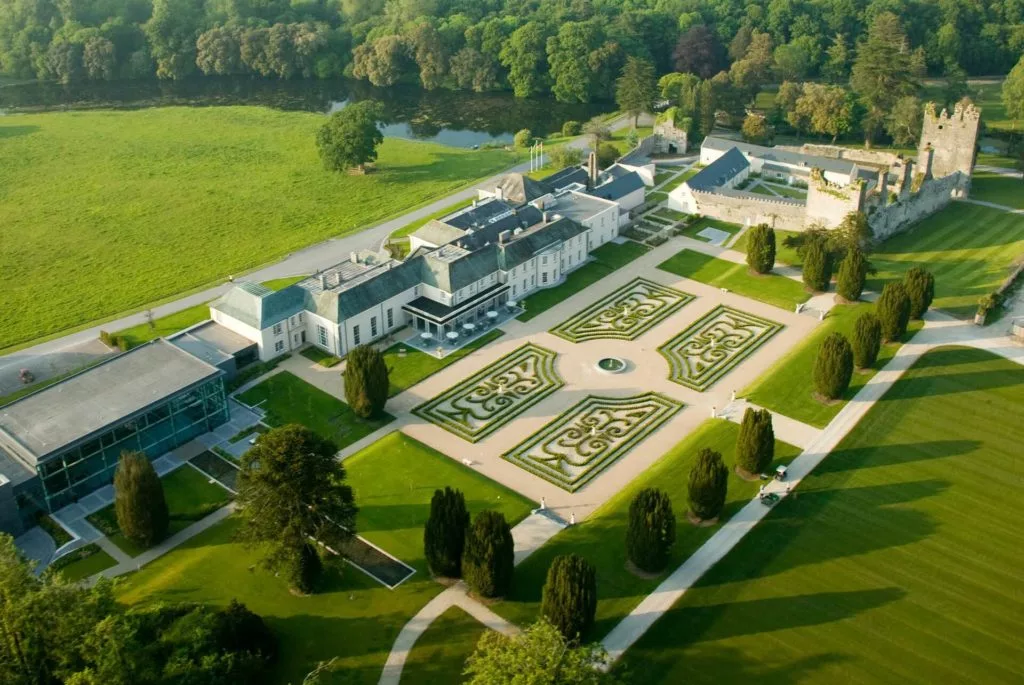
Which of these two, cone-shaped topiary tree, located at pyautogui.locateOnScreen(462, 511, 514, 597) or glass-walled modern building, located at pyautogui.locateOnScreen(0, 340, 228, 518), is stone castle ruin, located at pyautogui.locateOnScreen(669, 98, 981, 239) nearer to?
cone-shaped topiary tree, located at pyautogui.locateOnScreen(462, 511, 514, 597)

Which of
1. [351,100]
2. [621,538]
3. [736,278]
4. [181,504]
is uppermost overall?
[351,100]

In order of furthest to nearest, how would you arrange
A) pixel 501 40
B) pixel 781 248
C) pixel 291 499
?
pixel 501 40, pixel 781 248, pixel 291 499

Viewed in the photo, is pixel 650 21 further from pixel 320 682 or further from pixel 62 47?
pixel 320 682

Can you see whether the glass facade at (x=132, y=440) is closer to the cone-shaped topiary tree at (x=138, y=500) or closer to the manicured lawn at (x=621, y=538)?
the cone-shaped topiary tree at (x=138, y=500)

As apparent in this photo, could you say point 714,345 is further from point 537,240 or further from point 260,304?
point 260,304

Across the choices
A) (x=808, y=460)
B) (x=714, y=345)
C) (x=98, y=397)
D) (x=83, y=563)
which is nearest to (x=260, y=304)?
(x=98, y=397)

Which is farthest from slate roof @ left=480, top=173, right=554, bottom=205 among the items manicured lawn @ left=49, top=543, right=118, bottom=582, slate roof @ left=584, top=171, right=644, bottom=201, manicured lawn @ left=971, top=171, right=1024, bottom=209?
manicured lawn @ left=49, top=543, right=118, bottom=582

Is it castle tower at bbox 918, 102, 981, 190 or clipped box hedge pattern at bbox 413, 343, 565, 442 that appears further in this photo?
castle tower at bbox 918, 102, 981, 190
